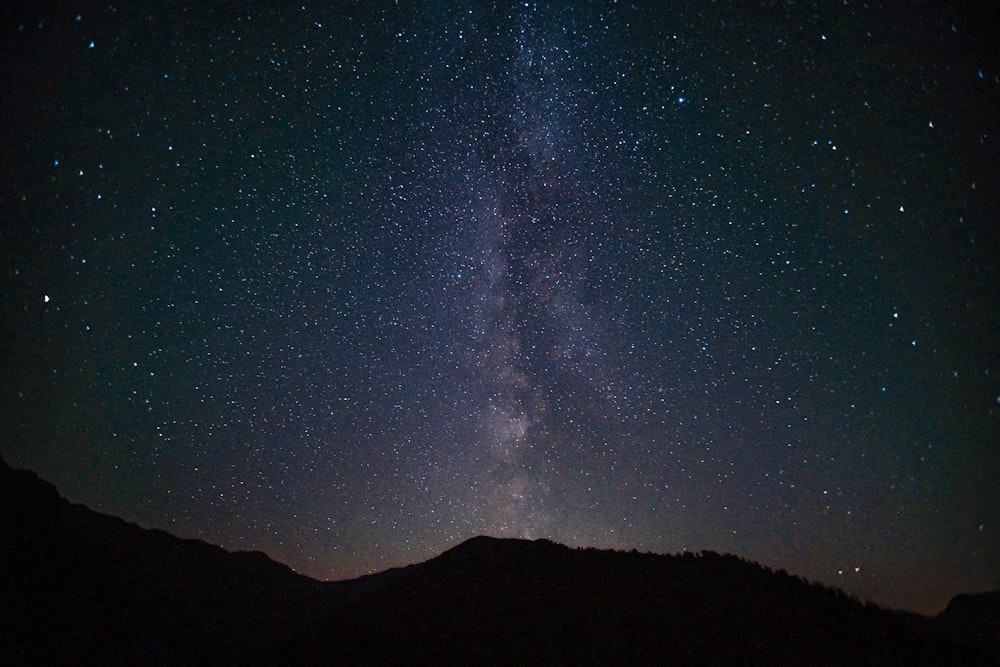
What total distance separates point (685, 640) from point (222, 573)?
37.1 m

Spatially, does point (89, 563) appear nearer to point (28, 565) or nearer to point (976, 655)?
point (28, 565)

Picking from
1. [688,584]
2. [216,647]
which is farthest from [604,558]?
[216,647]

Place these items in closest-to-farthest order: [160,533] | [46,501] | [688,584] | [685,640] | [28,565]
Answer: [685,640]
[688,584]
[28,565]
[46,501]
[160,533]

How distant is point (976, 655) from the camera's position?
873 cm

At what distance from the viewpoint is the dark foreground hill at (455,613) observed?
977 centimetres

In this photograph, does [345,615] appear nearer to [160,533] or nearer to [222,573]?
[222,573]

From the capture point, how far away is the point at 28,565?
2269cm

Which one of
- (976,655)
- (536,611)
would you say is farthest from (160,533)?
(976,655)

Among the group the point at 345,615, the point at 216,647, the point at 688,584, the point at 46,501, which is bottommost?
the point at 216,647

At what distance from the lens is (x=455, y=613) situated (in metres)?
13.9

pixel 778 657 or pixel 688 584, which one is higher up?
pixel 688 584

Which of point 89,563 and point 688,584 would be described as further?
point 89,563

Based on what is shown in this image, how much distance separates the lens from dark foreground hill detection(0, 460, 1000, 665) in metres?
9.77

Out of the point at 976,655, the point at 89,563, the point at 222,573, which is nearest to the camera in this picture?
the point at 976,655
